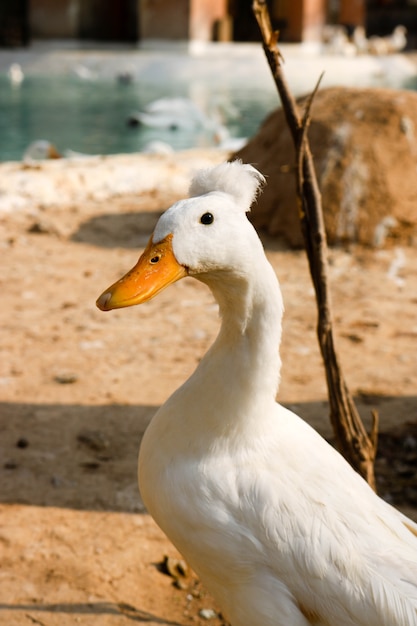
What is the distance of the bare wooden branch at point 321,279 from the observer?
8.62 ft

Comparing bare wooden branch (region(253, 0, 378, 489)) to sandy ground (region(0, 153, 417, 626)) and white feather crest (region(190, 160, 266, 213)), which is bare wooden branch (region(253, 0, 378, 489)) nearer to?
sandy ground (region(0, 153, 417, 626))

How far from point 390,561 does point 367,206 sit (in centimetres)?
420

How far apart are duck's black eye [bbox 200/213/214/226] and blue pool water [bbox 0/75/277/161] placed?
10.1 metres

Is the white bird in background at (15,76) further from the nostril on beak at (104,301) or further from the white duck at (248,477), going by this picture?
the nostril on beak at (104,301)

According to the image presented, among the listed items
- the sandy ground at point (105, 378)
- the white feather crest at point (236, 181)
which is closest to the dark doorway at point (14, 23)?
the sandy ground at point (105, 378)

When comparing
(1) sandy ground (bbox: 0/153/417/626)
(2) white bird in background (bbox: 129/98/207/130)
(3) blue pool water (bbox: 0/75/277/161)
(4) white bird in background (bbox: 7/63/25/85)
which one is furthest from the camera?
(4) white bird in background (bbox: 7/63/25/85)

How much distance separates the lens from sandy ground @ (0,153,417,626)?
2.59 metres

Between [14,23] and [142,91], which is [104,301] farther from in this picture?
[14,23]

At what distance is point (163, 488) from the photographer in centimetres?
197

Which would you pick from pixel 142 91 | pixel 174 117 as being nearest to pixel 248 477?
pixel 174 117

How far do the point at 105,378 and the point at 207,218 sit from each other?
2.38 meters

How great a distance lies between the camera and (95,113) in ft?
53.0

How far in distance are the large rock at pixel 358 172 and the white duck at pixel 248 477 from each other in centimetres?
389

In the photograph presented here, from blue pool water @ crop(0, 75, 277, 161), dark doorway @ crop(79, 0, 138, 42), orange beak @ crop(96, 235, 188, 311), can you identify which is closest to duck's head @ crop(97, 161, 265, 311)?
orange beak @ crop(96, 235, 188, 311)
